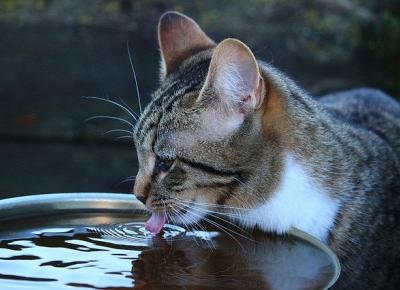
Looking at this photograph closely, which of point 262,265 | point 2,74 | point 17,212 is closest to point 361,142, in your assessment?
point 262,265

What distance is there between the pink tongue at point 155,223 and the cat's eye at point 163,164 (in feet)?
0.51

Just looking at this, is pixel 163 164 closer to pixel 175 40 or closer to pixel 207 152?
pixel 207 152

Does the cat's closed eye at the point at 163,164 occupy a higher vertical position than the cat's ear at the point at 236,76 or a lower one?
lower

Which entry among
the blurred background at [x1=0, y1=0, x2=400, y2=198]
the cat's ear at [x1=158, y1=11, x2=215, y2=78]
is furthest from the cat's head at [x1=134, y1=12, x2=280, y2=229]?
the blurred background at [x1=0, y1=0, x2=400, y2=198]

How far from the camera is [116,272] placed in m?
2.32

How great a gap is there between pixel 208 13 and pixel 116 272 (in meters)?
4.58

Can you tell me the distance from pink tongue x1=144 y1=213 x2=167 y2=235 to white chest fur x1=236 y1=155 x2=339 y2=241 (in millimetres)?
276

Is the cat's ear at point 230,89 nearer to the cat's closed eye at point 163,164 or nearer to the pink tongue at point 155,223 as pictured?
the cat's closed eye at point 163,164

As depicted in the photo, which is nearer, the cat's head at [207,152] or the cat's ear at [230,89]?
the cat's ear at [230,89]

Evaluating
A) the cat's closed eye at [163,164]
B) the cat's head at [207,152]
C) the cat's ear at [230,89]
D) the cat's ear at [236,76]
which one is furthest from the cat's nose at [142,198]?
the cat's ear at [236,76]

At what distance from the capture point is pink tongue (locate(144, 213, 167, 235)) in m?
2.72

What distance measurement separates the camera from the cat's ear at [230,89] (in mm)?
2553

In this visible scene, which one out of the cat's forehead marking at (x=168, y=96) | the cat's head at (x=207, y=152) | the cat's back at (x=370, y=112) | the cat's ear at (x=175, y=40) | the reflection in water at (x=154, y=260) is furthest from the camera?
the cat's back at (x=370, y=112)

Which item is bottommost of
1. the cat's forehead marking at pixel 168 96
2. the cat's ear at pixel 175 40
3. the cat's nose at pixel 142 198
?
the cat's nose at pixel 142 198
